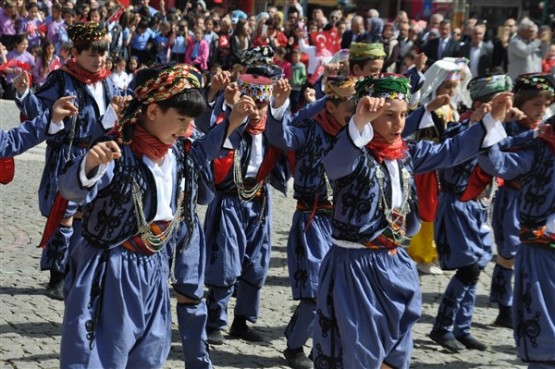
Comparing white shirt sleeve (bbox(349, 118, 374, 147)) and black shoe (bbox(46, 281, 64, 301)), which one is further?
black shoe (bbox(46, 281, 64, 301))

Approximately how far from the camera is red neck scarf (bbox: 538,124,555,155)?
534cm

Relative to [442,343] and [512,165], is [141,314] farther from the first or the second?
[442,343]

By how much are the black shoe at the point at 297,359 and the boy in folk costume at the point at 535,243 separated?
4.81 ft

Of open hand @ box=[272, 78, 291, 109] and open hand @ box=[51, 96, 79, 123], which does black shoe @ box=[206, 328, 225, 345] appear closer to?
open hand @ box=[272, 78, 291, 109]

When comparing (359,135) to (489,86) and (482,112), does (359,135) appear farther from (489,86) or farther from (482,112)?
(489,86)

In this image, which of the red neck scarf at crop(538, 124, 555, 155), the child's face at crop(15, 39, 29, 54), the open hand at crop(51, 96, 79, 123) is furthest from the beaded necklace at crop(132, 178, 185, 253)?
the child's face at crop(15, 39, 29, 54)

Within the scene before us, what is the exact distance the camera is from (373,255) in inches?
195

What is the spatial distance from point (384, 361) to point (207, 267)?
1.93 m

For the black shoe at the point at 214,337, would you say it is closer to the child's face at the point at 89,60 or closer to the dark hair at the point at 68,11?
the child's face at the point at 89,60

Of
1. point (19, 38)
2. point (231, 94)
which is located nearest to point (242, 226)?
point (231, 94)

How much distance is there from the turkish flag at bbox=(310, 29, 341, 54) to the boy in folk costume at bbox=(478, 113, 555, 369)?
39.1 feet

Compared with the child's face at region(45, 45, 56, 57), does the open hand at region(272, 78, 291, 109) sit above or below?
below

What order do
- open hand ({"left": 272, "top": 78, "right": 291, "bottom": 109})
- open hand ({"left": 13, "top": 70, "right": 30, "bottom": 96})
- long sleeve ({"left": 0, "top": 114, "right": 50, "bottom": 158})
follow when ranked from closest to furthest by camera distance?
long sleeve ({"left": 0, "top": 114, "right": 50, "bottom": 158}), open hand ({"left": 272, "top": 78, "right": 291, "bottom": 109}), open hand ({"left": 13, "top": 70, "right": 30, "bottom": 96})

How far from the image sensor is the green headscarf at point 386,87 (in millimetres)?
4871
